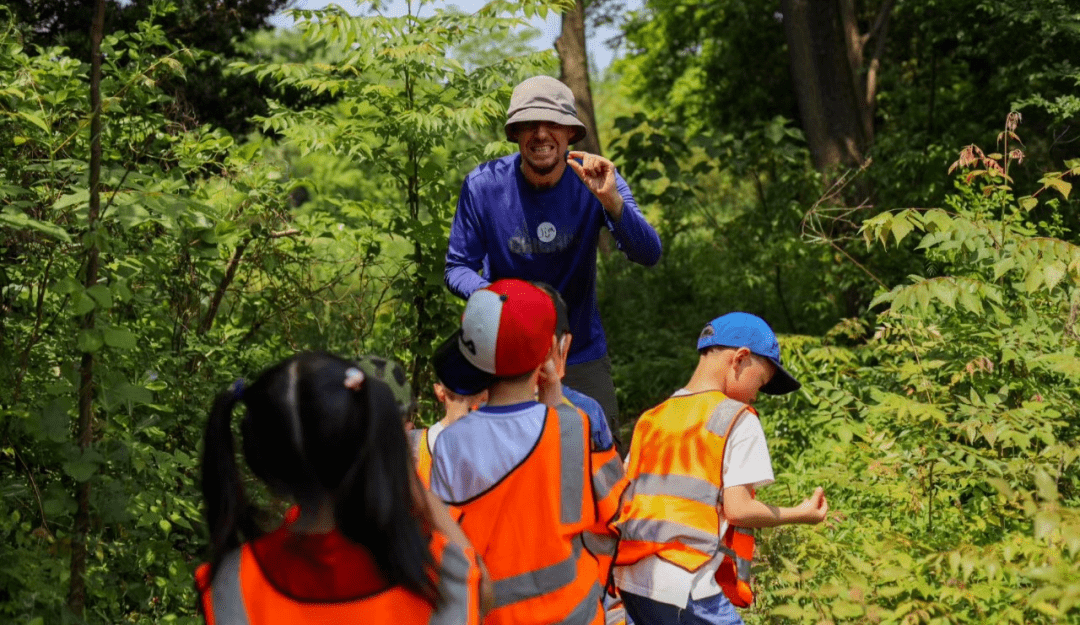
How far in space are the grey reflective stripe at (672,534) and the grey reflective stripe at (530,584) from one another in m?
0.57

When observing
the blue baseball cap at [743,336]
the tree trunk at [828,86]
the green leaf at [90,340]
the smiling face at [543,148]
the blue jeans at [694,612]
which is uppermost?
the tree trunk at [828,86]

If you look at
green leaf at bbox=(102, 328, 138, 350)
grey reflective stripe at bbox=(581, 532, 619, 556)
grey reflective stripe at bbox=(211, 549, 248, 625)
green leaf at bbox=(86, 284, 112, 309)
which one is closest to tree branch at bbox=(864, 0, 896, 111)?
green leaf at bbox=(102, 328, 138, 350)

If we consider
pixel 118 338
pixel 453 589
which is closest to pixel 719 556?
pixel 453 589

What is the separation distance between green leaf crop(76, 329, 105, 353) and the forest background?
0.5 inches

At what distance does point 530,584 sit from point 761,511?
0.83 meters

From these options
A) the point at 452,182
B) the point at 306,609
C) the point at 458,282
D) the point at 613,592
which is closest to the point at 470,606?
the point at 306,609

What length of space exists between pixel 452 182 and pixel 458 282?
10.1ft

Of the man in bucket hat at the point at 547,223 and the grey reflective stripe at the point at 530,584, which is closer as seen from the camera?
the grey reflective stripe at the point at 530,584

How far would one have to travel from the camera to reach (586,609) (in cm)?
312

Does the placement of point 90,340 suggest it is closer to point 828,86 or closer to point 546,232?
point 546,232

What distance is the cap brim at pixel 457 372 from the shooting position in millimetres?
3305

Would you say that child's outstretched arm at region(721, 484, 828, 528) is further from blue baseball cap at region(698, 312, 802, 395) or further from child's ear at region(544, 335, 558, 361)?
child's ear at region(544, 335, 558, 361)

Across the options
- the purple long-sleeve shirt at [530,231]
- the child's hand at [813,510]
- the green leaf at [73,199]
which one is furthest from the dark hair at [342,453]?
the purple long-sleeve shirt at [530,231]

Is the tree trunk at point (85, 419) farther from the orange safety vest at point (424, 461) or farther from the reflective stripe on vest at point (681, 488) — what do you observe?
the reflective stripe on vest at point (681, 488)
